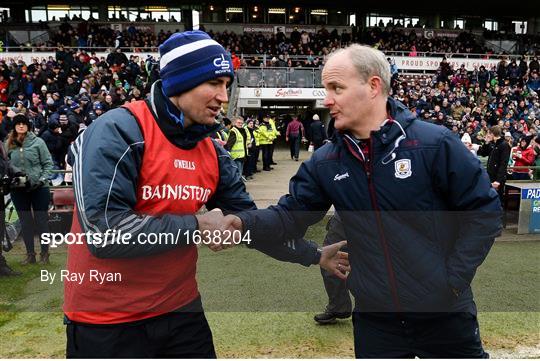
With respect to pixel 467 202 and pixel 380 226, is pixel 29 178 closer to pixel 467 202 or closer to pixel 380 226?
pixel 380 226

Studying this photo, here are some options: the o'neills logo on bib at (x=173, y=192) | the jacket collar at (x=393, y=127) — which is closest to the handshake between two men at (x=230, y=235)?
the o'neills logo on bib at (x=173, y=192)

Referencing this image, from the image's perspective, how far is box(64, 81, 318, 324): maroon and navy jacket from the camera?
1.85 m

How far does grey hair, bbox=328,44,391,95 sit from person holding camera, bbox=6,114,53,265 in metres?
5.05

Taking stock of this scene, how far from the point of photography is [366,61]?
2.09m

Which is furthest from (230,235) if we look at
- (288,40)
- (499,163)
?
(288,40)

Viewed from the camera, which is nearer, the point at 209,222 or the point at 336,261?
the point at 209,222

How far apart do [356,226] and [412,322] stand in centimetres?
47

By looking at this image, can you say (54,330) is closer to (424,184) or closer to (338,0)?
(424,184)

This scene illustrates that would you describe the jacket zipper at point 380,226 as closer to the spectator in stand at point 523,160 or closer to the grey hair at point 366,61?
the grey hair at point 366,61

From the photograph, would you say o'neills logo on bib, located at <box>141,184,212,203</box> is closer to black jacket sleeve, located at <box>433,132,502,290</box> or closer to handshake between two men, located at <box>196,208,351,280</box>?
handshake between two men, located at <box>196,208,351,280</box>

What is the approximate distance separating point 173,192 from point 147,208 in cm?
12

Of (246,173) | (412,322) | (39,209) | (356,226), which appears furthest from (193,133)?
(246,173)

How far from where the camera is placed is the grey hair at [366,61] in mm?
A: 2084

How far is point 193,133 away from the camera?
2.09m
